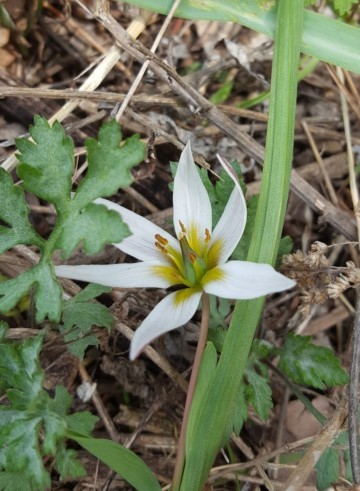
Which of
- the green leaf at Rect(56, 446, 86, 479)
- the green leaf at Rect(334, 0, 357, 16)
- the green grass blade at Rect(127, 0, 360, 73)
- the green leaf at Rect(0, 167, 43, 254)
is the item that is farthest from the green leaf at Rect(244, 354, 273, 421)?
the green leaf at Rect(334, 0, 357, 16)

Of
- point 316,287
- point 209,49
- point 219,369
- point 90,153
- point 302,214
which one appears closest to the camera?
point 90,153

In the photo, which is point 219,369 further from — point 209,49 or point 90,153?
point 209,49

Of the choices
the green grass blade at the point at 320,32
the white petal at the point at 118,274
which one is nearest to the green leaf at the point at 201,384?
the white petal at the point at 118,274

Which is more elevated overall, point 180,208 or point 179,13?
point 179,13

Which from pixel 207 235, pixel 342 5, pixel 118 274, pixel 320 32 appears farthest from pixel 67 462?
pixel 342 5

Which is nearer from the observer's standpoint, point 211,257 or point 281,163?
point 211,257

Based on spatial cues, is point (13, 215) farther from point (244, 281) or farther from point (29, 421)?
point (244, 281)

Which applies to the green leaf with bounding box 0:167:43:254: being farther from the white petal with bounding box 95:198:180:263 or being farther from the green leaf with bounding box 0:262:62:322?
the white petal with bounding box 95:198:180:263

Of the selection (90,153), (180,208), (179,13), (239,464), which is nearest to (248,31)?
(179,13)
